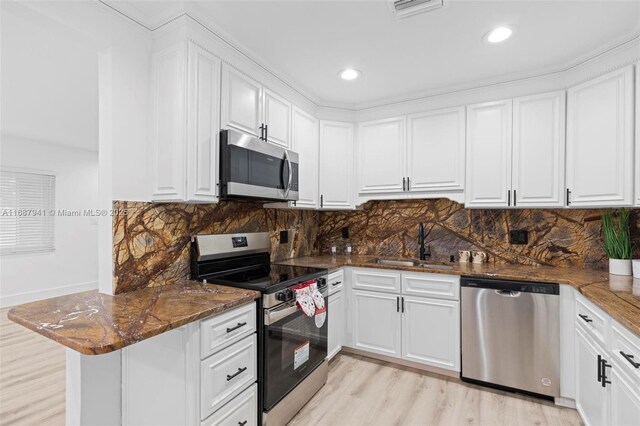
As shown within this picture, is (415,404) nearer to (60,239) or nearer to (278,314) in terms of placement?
(278,314)

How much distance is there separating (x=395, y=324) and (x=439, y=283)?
548mm

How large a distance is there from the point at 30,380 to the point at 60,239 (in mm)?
3403

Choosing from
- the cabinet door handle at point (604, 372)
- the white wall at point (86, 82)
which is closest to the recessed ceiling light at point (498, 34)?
the cabinet door handle at point (604, 372)

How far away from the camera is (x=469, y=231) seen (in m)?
3.05

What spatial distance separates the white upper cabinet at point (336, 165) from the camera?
3.20m

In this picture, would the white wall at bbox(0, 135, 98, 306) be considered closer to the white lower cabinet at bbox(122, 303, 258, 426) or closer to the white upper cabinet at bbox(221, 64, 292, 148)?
the white lower cabinet at bbox(122, 303, 258, 426)

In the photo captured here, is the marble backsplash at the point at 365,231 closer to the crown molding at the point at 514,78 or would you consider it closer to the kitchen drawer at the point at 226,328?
the kitchen drawer at the point at 226,328

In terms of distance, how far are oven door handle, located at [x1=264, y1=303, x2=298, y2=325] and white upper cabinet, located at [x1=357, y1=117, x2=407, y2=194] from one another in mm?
1621

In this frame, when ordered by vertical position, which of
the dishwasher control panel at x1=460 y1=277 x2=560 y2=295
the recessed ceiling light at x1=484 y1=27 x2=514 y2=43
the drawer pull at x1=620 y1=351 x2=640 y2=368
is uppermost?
the recessed ceiling light at x1=484 y1=27 x2=514 y2=43

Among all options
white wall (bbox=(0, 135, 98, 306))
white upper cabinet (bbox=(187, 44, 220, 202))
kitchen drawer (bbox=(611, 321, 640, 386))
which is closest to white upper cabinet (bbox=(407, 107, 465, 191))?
kitchen drawer (bbox=(611, 321, 640, 386))

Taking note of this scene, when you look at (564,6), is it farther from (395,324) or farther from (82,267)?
(82,267)

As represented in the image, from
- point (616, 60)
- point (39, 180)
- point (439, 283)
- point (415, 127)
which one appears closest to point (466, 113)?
point (415, 127)

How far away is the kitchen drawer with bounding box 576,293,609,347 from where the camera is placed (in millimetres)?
1611

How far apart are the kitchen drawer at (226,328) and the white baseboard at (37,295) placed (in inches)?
197
